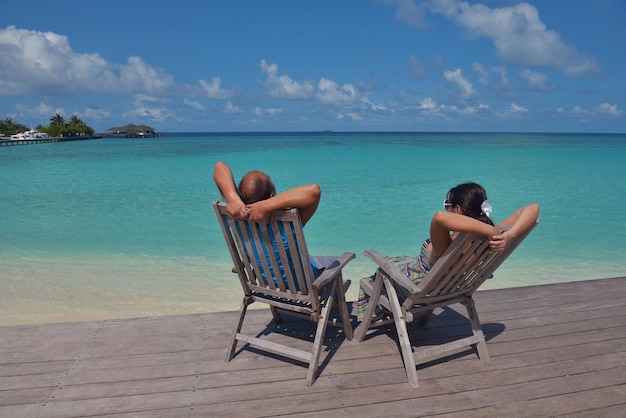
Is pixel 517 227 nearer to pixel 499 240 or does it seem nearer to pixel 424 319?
pixel 499 240

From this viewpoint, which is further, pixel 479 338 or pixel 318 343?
pixel 479 338

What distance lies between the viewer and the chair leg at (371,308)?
3123 millimetres

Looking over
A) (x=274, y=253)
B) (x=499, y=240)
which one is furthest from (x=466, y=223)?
(x=274, y=253)

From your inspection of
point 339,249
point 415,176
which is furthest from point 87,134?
point 339,249

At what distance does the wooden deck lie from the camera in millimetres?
2525

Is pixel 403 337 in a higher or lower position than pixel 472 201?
lower

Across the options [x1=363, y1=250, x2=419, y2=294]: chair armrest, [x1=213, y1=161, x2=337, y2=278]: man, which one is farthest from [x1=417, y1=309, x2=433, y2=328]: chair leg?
[x1=213, y1=161, x2=337, y2=278]: man

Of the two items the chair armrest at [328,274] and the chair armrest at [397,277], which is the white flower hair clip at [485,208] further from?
the chair armrest at [328,274]

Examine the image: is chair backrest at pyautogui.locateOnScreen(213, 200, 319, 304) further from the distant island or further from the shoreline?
the distant island

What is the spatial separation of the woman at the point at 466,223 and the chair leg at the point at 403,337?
0.18 m

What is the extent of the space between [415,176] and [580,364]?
60.9ft

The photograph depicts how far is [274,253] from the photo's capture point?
2824 mm

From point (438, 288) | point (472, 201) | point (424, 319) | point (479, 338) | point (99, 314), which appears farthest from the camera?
point (99, 314)

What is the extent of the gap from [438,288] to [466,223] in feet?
1.70
